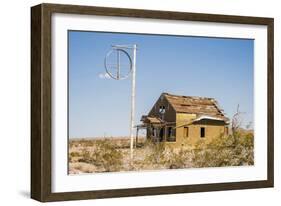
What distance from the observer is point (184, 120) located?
3111 millimetres

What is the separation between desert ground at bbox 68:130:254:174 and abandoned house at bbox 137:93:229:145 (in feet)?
0.10

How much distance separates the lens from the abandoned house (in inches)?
120

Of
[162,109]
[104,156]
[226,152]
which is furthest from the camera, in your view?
[226,152]

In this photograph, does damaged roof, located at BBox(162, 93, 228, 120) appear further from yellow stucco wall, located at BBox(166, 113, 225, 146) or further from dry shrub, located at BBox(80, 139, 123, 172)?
dry shrub, located at BBox(80, 139, 123, 172)

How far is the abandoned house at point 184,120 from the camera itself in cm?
304

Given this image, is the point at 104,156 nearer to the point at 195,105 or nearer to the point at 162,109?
the point at 162,109

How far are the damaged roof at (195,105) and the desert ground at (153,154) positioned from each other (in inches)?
4.1


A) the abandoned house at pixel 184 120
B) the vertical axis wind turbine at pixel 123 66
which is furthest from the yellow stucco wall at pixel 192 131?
the vertical axis wind turbine at pixel 123 66

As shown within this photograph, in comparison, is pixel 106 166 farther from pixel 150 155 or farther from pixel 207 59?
pixel 207 59

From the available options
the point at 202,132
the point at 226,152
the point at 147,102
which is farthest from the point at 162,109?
the point at 226,152

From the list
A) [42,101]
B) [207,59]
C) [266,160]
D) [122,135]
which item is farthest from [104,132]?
[266,160]

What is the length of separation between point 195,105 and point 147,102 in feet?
0.67

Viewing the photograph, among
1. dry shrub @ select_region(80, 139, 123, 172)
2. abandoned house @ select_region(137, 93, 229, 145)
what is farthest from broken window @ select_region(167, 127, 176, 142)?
dry shrub @ select_region(80, 139, 123, 172)

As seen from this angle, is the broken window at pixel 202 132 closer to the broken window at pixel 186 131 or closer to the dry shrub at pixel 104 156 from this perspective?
the broken window at pixel 186 131
